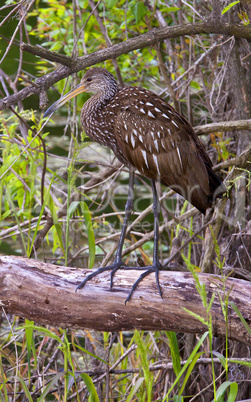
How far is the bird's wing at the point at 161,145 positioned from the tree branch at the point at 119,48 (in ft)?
1.09

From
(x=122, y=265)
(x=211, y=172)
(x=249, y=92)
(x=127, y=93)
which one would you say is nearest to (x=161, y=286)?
(x=122, y=265)

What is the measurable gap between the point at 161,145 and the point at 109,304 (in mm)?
938

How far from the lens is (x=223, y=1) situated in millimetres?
2992

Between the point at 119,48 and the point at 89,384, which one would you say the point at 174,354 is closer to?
the point at 89,384

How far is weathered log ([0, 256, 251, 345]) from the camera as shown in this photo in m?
2.14

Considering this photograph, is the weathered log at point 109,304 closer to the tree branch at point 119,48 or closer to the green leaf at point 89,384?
the green leaf at point 89,384

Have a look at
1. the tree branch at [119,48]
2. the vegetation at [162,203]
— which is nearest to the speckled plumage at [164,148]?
the vegetation at [162,203]

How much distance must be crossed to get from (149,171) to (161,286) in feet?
2.40

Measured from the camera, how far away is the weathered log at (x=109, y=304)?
214cm

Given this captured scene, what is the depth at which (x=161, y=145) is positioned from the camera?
2.68 metres

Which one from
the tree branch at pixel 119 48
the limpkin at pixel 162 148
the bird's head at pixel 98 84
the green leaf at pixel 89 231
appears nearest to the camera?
the tree branch at pixel 119 48

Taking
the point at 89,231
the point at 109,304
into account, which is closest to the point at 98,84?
the point at 89,231

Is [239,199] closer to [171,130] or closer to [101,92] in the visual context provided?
[171,130]

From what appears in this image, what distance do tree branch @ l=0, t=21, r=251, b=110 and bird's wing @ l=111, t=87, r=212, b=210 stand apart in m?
0.33
